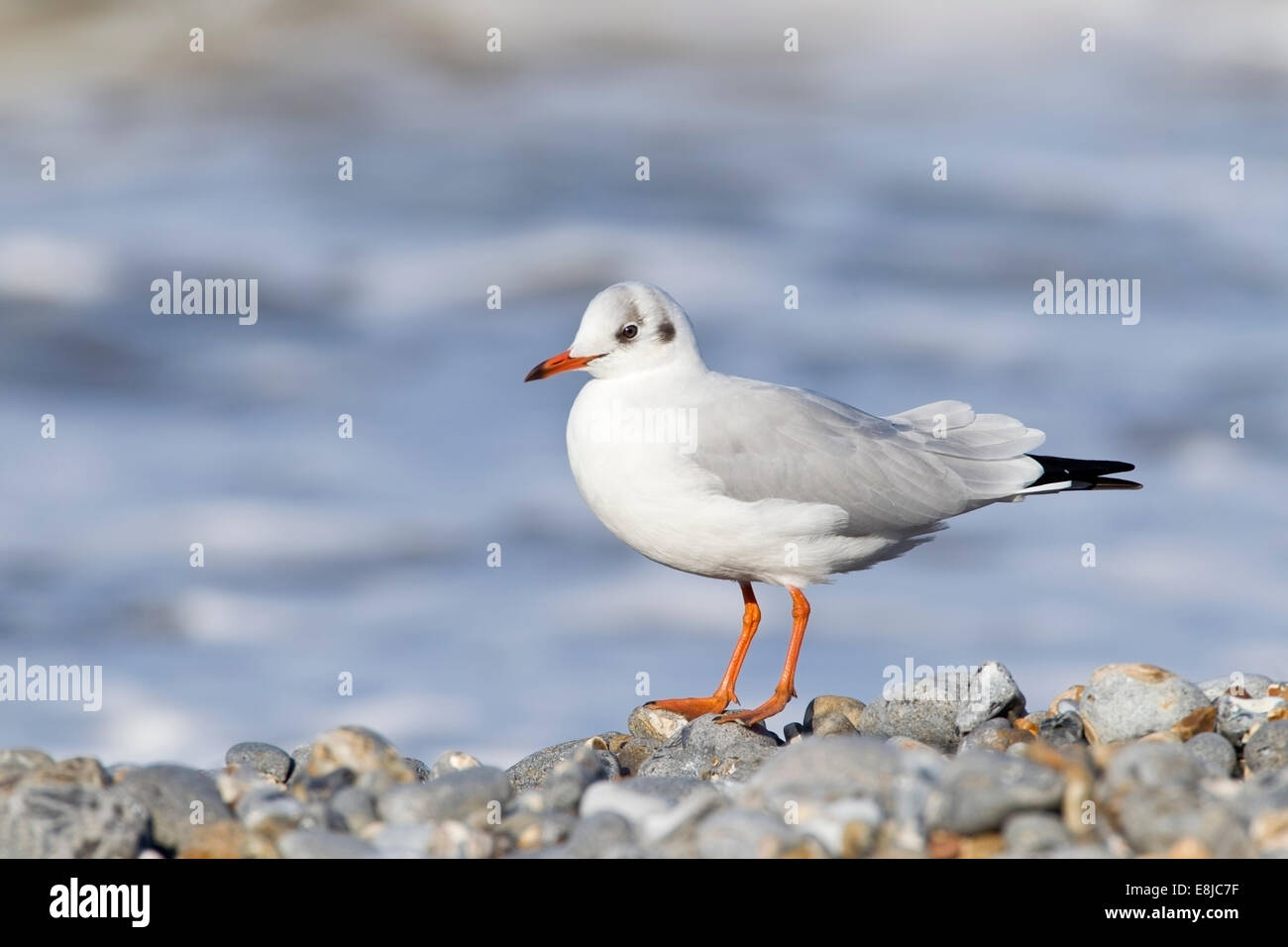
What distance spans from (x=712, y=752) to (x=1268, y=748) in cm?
311

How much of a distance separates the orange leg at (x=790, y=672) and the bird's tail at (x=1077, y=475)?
6.04 ft

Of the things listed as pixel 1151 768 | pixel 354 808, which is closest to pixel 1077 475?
pixel 1151 768

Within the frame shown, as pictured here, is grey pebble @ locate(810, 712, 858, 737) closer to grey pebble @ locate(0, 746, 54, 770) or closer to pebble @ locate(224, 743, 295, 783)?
pebble @ locate(224, 743, 295, 783)

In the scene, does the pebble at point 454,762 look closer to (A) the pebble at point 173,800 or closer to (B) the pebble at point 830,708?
(A) the pebble at point 173,800

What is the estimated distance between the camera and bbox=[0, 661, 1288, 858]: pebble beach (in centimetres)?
507

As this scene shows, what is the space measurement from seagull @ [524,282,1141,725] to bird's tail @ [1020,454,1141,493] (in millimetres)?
180

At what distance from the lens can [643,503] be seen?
8.77 meters

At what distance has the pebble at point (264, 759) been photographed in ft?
28.6

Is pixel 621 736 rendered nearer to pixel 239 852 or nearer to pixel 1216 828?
pixel 239 852

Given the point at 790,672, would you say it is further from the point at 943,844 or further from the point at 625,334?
the point at 943,844

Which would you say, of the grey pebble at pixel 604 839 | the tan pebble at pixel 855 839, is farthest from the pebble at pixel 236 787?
the tan pebble at pixel 855 839

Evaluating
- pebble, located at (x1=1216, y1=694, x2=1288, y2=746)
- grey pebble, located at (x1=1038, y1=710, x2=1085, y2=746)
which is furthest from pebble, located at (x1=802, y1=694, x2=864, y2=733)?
pebble, located at (x1=1216, y1=694, x2=1288, y2=746)
